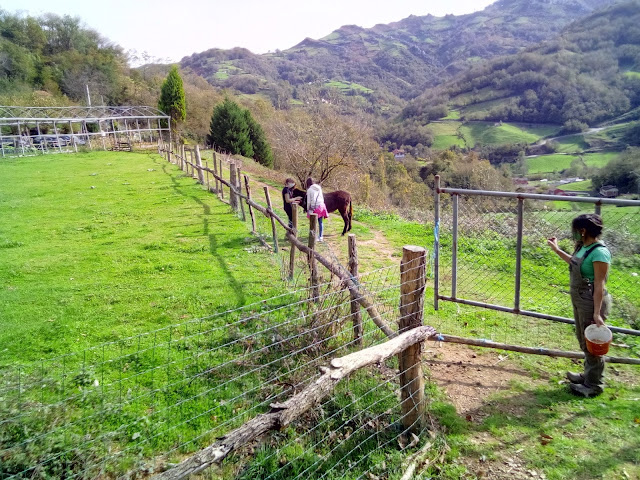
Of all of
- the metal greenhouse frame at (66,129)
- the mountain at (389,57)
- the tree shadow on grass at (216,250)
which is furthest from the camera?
the mountain at (389,57)

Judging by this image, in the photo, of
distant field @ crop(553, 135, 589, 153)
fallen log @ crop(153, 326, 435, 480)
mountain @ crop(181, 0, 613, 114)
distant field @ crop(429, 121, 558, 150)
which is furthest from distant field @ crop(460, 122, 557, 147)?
fallen log @ crop(153, 326, 435, 480)

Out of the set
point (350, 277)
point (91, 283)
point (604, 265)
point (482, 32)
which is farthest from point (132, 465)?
point (482, 32)

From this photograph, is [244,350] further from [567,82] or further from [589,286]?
[567,82]

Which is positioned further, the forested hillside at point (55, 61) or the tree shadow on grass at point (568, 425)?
the forested hillside at point (55, 61)

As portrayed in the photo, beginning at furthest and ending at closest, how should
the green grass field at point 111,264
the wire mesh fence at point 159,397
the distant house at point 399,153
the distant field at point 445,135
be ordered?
1. the distant field at point 445,135
2. the distant house at point 399,153
3. the green grass field at point 111,264
4. the wire mesh fence at point 159,397

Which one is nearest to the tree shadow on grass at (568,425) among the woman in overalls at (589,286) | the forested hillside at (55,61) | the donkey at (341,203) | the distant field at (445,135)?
the woman in overalls at (589,286)

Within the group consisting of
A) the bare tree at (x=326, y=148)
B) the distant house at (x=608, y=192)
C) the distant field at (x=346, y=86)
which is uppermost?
the distant field at (x=346, y=86)

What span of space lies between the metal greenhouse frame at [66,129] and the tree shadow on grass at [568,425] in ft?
98.8

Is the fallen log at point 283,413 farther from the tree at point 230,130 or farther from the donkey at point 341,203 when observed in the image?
the tree at point 230,130

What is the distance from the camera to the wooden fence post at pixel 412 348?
3340mm

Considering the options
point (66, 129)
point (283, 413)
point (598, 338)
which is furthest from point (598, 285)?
point (66, 129)

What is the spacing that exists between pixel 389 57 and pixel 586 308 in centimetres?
15959

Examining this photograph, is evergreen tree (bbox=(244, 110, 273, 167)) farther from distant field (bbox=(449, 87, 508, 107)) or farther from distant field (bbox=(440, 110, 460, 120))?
distant field (bbox=(449, 87, 508, 107))

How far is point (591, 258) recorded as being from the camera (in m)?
3.60
